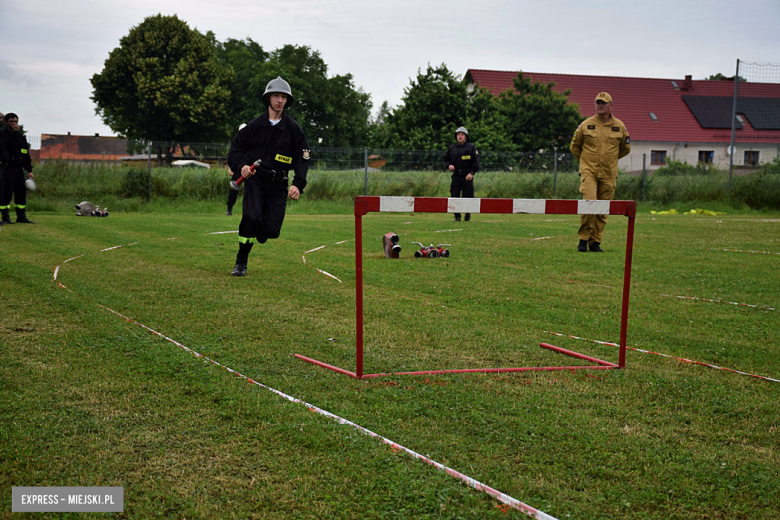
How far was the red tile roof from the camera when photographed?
44938 mm

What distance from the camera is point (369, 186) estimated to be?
70.0 ft

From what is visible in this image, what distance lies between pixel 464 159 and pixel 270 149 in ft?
32.4

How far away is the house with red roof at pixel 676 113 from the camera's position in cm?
4406

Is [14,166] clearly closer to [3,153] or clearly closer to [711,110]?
[3,153]

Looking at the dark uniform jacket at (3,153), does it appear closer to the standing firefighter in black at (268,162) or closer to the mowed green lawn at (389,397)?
the mowed green lawn at (389,397)

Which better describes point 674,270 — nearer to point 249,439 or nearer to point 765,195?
point 249,439

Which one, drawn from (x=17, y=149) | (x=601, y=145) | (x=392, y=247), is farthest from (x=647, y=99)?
(x=17, y=149)

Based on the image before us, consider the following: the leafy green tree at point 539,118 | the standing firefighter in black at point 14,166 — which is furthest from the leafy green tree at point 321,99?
the standing firefighter in black at point 14,166

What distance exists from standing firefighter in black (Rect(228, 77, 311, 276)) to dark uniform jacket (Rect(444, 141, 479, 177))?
31.3ft

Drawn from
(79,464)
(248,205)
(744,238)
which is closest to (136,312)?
(248,205)

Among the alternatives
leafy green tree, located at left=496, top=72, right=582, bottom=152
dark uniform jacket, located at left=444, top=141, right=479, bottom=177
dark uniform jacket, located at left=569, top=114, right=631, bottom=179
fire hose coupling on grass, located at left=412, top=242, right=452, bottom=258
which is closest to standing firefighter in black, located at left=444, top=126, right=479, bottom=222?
dark uniform jacket, located at left=444, top=141, right=479, bottom=177

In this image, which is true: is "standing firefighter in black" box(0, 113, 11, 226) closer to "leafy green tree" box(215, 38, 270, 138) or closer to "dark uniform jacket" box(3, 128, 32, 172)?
"dark uniform jacket" box(3, 128, 32, 172)

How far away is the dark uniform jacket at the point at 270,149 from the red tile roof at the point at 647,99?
40.6 meters

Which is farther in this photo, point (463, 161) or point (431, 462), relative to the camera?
point (463, 161)
